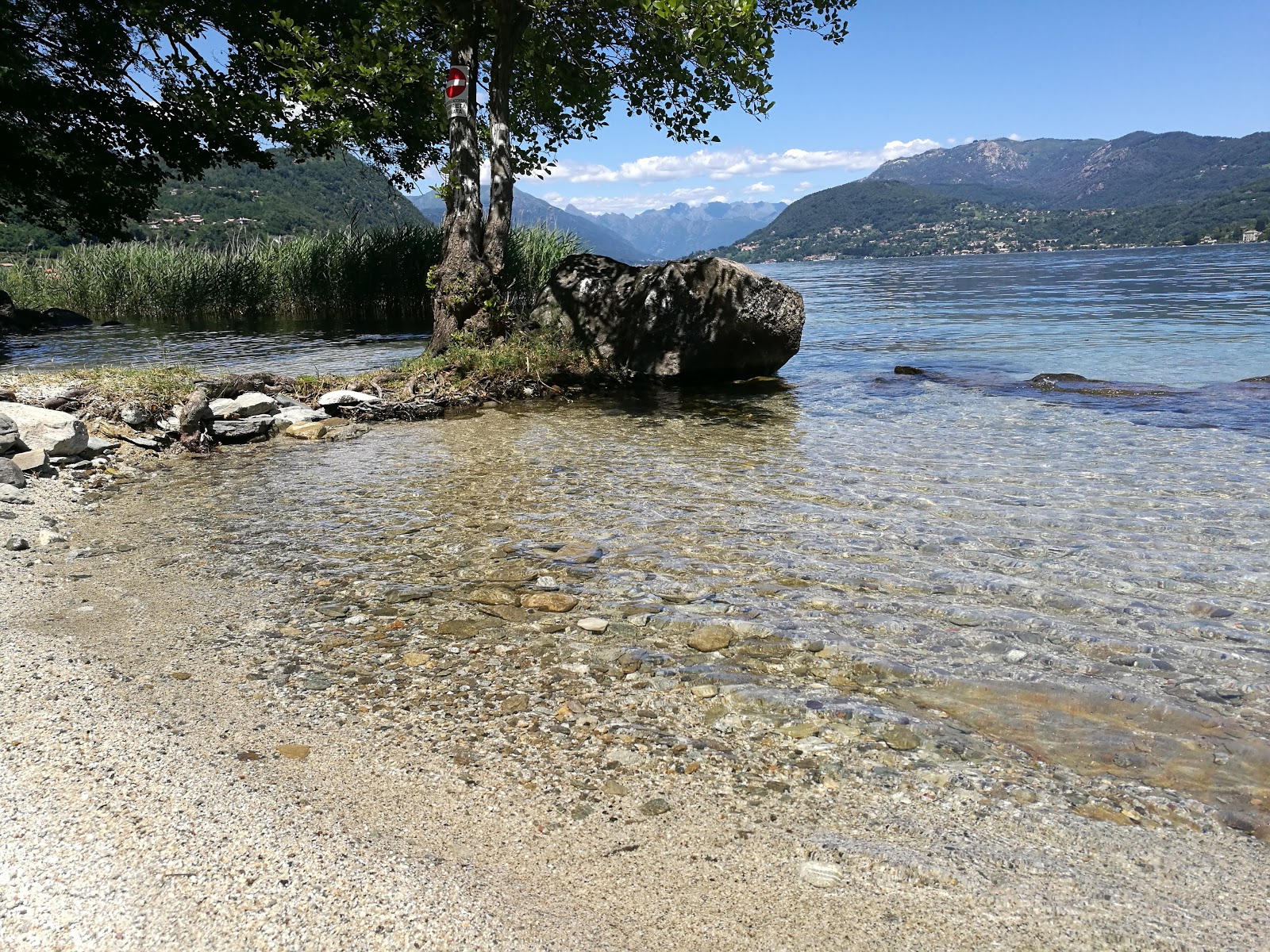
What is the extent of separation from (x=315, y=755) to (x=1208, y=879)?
3.00m

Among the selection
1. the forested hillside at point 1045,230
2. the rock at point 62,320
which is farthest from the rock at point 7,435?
the forested hillside at point 1045,230

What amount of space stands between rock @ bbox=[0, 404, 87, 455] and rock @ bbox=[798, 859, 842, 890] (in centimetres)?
801

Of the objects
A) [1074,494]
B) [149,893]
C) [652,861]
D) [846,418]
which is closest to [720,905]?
[652,861]

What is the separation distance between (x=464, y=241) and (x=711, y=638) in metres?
10.8

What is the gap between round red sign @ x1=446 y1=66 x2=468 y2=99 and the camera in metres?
12.5

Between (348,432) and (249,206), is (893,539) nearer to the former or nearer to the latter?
(348,432)

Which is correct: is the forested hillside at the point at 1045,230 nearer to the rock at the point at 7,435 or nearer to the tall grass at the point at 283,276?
the tall grass at the point at 283,276

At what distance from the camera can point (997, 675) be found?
363 centimetres

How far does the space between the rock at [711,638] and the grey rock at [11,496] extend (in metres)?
5.53

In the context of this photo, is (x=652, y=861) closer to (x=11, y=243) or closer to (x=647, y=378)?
(x=647, y=378)

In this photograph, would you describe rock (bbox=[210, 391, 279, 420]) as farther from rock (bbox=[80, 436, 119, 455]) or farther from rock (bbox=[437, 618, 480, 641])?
rock (bbox=[437, 618, 480, 641])

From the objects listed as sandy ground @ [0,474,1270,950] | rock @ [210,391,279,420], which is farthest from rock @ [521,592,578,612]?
rock @ [210,391,279,420]

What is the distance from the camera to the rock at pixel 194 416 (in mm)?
9148

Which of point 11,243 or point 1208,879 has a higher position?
point 11,243
